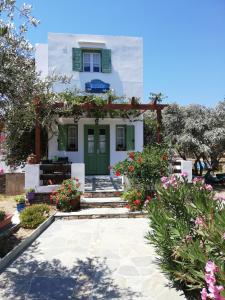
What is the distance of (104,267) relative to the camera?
5738 mm

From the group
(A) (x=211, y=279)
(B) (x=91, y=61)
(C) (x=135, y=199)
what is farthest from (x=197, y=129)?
(A) (x=211, y=279)

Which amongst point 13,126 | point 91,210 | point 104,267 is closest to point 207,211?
point 104,267

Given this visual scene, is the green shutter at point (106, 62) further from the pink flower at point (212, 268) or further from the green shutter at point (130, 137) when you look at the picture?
the pink flower at point (212, 268)

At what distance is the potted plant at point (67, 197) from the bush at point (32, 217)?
1.13 meters

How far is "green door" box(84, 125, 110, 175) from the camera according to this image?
590 inches

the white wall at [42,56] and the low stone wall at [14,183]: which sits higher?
the white wall at [42,56]

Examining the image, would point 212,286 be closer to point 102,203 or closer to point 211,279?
point 211,279

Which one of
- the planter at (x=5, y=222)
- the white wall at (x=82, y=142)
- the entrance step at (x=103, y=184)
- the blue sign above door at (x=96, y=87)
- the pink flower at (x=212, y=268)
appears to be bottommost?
the planter at (x=5, y=222)

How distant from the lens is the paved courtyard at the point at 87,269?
4699 mm

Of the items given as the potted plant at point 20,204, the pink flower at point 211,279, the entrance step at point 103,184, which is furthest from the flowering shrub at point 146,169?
the pink flower at point 211,279

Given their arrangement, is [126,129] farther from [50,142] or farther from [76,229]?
[76,229]

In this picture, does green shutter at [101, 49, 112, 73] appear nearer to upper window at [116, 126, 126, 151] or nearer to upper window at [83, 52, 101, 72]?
upper window at [83, 52, 101, 72]

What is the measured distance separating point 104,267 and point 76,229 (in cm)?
283

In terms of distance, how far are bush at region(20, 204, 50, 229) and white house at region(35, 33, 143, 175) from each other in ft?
19.1
